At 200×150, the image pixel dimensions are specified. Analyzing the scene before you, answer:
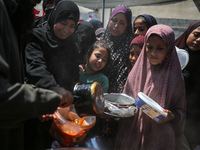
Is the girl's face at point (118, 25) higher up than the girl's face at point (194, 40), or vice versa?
the girl's face at point (118, 25)

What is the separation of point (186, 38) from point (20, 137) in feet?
7.80

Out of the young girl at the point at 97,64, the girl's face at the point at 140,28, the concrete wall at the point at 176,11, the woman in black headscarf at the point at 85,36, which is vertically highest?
the concrete wall at the point at 176,11

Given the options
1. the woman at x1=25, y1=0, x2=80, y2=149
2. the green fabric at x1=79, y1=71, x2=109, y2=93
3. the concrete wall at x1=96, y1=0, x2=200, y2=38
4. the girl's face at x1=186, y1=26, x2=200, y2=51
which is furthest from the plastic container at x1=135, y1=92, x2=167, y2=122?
the concrete wall at x1=96, y1=0, x2=200, y2=38

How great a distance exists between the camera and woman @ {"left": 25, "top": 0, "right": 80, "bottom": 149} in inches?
59.1

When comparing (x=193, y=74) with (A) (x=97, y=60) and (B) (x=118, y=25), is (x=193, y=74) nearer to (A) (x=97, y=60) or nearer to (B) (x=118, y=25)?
(B) (x=118, y=25)

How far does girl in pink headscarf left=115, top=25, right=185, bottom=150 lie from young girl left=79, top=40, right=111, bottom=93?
412 mm

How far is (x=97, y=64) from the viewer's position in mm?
1948

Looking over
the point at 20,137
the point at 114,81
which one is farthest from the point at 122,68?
the point at 20,137

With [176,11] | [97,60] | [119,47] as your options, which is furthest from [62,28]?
[176,11]

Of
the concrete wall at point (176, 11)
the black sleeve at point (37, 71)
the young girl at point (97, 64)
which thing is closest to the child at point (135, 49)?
the young girl at point (97, 64)

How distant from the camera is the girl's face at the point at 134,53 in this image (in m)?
2.05

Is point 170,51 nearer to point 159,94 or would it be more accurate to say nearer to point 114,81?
point 159,94

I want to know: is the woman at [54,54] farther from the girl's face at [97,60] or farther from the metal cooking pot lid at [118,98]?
the metal cooking pot lid at [118,98]

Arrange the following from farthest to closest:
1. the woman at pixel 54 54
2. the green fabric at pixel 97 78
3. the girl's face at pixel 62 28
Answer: the green fabric at pixel 97 78 → the girl's face at pixel 62 28 → the woman at pixel 54 54
